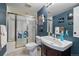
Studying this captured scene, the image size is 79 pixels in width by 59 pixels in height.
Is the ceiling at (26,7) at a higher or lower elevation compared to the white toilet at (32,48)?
higher

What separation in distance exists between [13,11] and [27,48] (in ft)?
2.17

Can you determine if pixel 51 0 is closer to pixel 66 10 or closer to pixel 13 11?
pixel 66 10

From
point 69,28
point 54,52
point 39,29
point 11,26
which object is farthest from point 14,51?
point 69,28

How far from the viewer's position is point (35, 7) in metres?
1.83

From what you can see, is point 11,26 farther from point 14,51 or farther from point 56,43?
point 56,43

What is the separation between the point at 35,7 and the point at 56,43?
2.30 feet

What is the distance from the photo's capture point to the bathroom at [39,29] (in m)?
1.81

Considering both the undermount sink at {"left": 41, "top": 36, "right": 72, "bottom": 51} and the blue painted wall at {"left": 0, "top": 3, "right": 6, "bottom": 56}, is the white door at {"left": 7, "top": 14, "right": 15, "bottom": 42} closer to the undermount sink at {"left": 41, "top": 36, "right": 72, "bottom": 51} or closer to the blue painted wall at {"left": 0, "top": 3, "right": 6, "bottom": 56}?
the blue painted wall at {"left": 0, "top": 3, "right": 6, "bottom": 56}

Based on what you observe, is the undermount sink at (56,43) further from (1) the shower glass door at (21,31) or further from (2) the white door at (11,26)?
(2) the white door at (11,26)

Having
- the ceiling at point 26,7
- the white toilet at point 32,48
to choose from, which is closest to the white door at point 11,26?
the ceiling at point 26,7

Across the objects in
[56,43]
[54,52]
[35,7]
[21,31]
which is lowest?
[54,52]

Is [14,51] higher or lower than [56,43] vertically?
lower

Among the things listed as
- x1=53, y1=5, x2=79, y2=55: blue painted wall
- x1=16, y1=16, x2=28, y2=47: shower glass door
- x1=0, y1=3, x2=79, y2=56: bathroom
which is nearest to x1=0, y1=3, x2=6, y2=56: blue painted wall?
x1=0, y1=3, x2=79, y2=56: bathroom

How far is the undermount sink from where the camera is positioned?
1815mm
